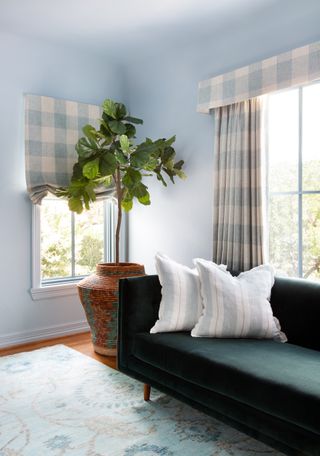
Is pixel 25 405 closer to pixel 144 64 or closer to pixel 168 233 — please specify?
pixel 168 233

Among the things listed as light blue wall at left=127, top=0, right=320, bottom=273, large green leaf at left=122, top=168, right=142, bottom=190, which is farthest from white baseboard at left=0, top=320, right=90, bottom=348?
large green leaf at left=122, top=168, right=142, bottom=190

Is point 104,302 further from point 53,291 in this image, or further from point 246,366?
point 246,366

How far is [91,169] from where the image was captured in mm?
3260

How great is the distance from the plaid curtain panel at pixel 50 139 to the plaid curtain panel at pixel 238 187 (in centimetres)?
123

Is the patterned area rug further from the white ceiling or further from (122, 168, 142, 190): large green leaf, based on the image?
the white ceiling

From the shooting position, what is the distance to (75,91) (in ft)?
12.9

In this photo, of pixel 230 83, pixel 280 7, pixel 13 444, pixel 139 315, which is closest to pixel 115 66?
pixel 230 83

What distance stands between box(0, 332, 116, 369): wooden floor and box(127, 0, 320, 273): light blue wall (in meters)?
0.86

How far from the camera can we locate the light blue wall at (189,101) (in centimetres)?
296

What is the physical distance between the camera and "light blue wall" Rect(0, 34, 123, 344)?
354 cm

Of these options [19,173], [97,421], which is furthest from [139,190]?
[97,421]

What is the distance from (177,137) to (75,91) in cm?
101

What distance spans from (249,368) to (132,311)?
83 cm

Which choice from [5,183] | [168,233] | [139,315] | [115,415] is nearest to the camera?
[115,415]
